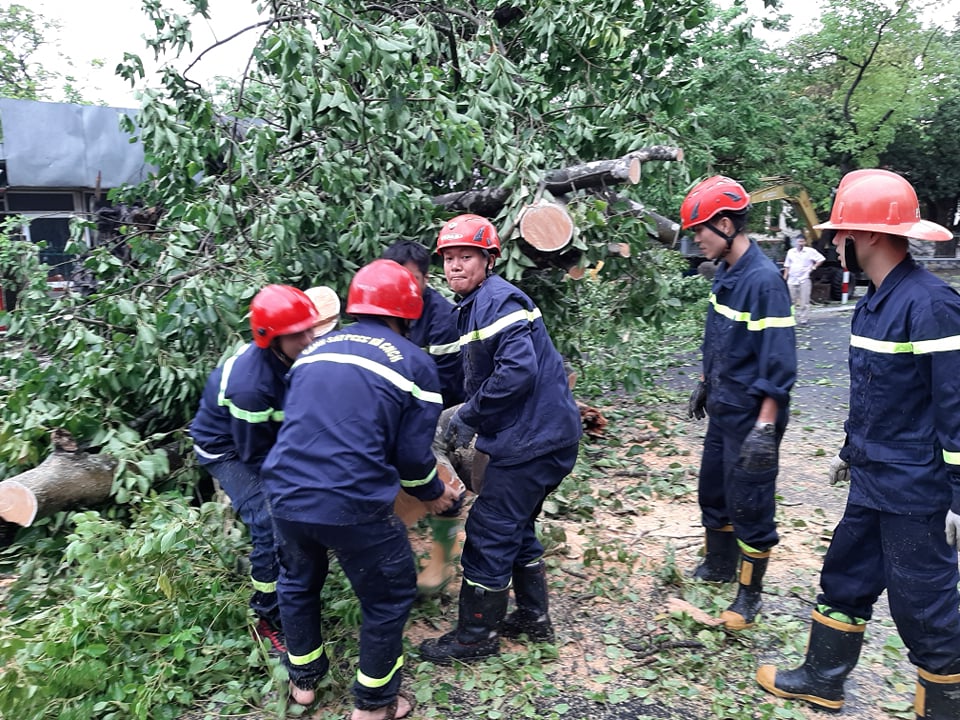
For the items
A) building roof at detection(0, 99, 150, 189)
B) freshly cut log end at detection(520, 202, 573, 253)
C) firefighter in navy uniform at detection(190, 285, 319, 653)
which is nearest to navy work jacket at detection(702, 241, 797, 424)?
freshly cut log end at detection(520, 202, 573, 253)

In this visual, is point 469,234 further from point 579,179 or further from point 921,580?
point 921,580

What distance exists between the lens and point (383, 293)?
2.84m

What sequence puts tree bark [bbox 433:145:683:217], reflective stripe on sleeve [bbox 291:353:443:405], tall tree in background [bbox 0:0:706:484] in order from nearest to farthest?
reflective stripe on sleeve [bbox 291:353:443:405]
tall tree in background [bbox 0:0:706:484]
tree bark [bbox 433:145:683:217]

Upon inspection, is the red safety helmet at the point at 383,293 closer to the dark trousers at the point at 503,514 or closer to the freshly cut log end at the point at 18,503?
the dark trousers at the point at 503,514

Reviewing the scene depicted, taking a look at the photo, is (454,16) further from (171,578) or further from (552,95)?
(171,578)

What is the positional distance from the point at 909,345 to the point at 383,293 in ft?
6.29

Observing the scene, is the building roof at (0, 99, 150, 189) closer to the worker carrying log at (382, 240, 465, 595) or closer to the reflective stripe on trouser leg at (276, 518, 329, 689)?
the worker carrying log at (382, 240, 465, 595)

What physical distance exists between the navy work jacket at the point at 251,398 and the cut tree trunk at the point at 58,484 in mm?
1321

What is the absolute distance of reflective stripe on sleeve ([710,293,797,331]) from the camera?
10.9ft

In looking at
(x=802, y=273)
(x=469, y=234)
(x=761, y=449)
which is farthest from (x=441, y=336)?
(x=802, y=273)

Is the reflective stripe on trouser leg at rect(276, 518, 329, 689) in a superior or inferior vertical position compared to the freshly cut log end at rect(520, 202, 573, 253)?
inferior

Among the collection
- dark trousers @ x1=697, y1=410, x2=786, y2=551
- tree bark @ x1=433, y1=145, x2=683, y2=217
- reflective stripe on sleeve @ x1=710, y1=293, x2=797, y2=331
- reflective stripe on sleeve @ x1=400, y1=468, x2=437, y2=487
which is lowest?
dark trousers @ x1=697, y1=410, x2=786, y2=551

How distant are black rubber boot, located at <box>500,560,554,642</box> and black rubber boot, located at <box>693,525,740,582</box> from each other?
1.04 meters

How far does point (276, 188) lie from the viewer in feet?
14.9
